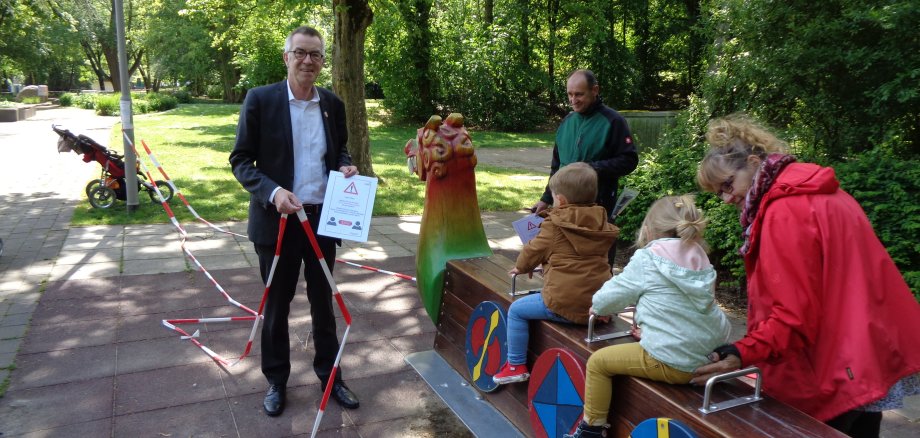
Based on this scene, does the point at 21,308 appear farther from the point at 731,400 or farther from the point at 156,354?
the point at 731,400

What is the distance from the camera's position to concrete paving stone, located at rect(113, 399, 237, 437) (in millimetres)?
3533

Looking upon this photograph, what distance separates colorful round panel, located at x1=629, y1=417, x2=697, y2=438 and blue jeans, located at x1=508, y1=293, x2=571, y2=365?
0.79 m

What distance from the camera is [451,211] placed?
13.6ft

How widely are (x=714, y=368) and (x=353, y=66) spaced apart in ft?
30.4

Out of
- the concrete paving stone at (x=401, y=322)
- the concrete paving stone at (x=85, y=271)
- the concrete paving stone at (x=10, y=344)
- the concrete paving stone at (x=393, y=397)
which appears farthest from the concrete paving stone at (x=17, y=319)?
the concrete paving stone at (x=393, y=397)

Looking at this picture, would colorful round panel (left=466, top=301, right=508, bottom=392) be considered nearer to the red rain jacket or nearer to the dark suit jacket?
the dark suit jacket

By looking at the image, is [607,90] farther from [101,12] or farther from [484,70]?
[101,12]

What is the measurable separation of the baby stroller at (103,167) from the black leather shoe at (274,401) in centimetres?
638

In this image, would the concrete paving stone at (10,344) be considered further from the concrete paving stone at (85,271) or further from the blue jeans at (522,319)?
the blue jeans at (522,319)

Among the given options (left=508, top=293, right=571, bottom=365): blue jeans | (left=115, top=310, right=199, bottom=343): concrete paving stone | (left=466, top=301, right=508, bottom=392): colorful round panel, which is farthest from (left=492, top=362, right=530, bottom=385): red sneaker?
(left=115, top=310, right=199, bottom=343): concrete paving stone

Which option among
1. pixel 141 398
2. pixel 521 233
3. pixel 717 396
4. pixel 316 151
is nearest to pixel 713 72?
pixel 521 233

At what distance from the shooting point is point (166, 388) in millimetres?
4039

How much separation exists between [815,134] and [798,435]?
5.33 m

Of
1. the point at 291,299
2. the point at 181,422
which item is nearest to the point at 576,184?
the point at 291,299
